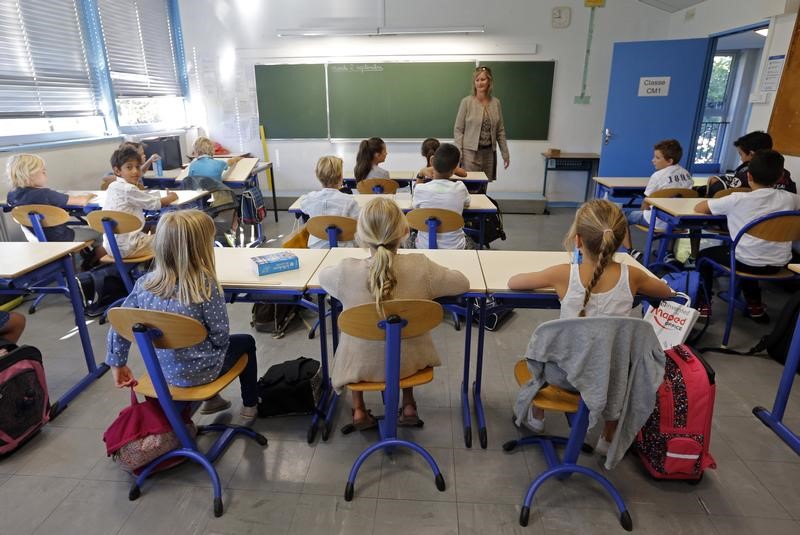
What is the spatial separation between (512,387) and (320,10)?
213 inches

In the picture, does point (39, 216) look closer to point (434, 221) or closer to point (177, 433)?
point (177, 433)

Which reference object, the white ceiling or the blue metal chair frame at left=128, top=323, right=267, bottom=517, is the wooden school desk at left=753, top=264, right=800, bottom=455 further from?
the white ceiling

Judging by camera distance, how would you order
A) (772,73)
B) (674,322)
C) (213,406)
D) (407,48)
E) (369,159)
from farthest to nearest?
(407,48)
(369,159)
(772,73)
(674,322)
(213,406)

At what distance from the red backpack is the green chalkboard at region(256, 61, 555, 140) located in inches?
197

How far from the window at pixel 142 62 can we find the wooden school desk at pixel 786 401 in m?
5.85

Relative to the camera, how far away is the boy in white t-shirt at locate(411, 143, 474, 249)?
3008 mm

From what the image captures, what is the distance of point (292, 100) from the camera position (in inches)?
247

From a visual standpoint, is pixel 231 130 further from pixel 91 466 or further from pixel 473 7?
pixel 91 466

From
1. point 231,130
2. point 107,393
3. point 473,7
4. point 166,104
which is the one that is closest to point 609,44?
point 473,7

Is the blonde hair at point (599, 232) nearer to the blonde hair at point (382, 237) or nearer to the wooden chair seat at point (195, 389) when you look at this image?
the blonde hair at point (382, 237)

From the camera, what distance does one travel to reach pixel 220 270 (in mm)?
1954

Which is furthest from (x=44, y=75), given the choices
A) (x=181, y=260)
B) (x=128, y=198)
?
(x=181, y=260)

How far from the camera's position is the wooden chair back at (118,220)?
2838mm

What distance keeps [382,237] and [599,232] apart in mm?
711
